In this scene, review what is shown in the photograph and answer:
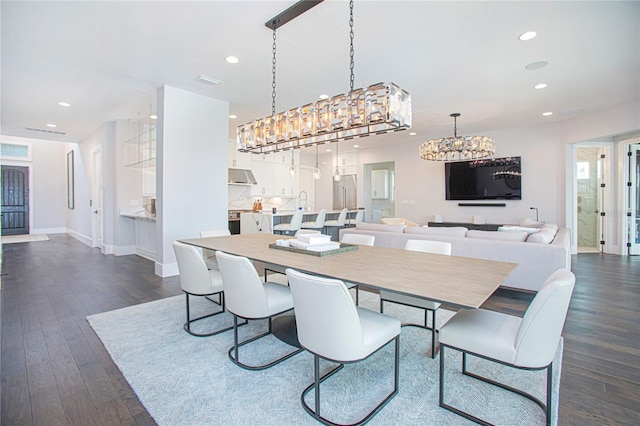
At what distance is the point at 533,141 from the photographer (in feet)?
22.6

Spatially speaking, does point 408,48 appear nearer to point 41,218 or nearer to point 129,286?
point 129,286

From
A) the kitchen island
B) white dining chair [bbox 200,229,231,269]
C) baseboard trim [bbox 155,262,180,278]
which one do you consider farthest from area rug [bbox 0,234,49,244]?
white dining chair [bbox 200,229,231,269]

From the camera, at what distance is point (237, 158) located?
8148mm

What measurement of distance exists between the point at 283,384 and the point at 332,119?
199 cm

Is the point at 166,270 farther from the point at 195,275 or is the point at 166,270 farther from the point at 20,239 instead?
the point at 20,239

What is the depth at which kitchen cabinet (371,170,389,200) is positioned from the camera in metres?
9.75

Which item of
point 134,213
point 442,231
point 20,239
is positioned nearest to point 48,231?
point 20,239

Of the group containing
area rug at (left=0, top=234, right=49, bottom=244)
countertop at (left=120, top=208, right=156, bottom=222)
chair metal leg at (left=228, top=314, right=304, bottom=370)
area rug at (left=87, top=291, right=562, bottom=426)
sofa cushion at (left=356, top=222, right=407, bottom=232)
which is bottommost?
area rug at (left=87, top=291, right=562, bottom=426)

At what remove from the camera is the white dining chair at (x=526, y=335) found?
1.46 metres

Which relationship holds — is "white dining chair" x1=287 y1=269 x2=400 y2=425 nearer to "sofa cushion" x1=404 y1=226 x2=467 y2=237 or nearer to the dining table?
the dining table

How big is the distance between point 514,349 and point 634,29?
352 centimetres

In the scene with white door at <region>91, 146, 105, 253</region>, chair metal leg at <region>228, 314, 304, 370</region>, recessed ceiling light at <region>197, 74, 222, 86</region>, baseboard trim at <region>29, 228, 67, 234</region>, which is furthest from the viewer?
baseboard trim at <region>29, 228, 67, 234</region>

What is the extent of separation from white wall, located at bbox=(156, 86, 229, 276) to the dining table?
6.72ft

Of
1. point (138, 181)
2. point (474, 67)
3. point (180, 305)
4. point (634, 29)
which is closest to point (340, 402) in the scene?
point (180, 305)
